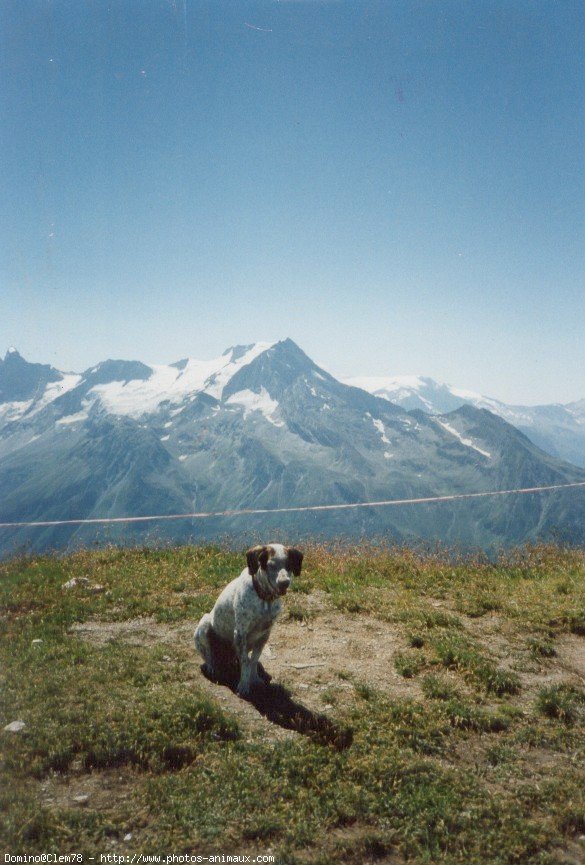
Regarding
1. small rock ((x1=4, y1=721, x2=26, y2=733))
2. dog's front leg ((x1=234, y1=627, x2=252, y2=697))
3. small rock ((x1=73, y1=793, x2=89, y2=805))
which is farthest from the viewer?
dog's front leg ((x1=234, y1=627, x2=252, y2=697))

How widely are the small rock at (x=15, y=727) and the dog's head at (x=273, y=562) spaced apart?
358cm

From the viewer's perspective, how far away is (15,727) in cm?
621

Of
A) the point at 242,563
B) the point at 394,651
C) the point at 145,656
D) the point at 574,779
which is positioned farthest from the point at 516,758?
the point at 242,563

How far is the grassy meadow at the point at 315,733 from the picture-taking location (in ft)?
15.6

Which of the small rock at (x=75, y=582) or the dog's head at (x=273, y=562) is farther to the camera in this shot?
the small rock at (x=75, y=582)

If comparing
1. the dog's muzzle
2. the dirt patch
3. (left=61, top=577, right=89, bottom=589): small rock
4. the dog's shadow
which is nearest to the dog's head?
the dog's muzzle

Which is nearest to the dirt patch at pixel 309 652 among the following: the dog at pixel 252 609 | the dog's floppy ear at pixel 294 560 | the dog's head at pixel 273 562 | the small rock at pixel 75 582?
the dog at pixel 252 609

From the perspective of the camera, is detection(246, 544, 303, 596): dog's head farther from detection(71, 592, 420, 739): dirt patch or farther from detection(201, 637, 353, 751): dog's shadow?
detection(71, 592, 420, 739): dirt patch

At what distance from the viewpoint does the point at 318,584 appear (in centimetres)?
1244

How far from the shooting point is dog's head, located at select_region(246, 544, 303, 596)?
702 cm

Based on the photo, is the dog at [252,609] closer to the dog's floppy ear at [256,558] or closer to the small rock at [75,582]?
the dog's floppy ear at [256,558]

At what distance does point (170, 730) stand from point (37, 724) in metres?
1.79

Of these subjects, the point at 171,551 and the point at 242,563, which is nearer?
the point at 242,563

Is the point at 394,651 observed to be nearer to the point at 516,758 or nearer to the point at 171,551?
the point at 516,758
